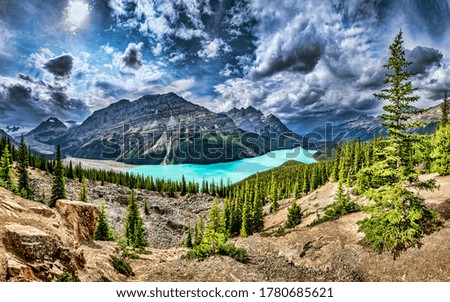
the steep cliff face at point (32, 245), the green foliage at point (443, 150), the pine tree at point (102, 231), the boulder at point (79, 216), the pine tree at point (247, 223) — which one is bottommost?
the pine tree at point (247, 223)

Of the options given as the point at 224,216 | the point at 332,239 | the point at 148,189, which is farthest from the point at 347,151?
the point at 148,189

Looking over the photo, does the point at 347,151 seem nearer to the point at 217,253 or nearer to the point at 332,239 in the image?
the point at 332,239

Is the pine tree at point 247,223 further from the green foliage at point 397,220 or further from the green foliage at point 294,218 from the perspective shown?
the green foliage at point 397,220

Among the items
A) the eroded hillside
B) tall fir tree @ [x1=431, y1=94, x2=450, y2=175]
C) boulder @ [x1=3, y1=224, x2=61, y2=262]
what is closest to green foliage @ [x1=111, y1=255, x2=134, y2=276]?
the eroded hillside

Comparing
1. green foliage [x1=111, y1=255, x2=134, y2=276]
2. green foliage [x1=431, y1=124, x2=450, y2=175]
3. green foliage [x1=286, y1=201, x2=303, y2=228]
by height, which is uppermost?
green foliage [x1=431, y1=124, x2=450, y2=175]

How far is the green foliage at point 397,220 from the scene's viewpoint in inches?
485

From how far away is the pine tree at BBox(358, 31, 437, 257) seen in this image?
12.5 meters

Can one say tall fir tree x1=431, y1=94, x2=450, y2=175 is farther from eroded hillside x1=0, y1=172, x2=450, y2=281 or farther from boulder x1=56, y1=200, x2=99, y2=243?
boulder x1=56, y1=200, x2=99, y2=243

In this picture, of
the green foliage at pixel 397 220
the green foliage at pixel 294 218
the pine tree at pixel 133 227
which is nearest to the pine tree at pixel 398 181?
the green foliage at pixel 397 220

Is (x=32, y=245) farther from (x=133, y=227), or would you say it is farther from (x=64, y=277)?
(x=133, y=227)

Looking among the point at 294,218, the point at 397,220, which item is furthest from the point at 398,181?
the point at 294,218

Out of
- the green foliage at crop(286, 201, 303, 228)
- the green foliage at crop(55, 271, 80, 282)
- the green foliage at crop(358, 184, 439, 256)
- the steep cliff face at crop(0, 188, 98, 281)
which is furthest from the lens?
the green foliage at crop(286, 201, 303, 228)

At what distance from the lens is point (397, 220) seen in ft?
39.8
